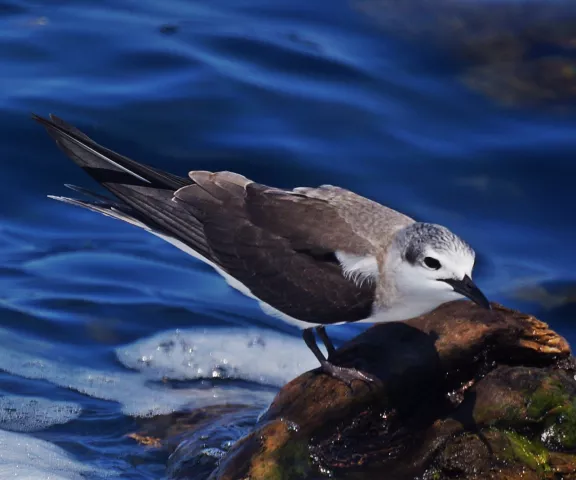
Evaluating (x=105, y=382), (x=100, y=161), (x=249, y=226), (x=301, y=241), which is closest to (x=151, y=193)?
(x=100, y=161)

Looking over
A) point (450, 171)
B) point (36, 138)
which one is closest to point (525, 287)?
point (450, 171)

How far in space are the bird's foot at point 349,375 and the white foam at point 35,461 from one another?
4.89ft

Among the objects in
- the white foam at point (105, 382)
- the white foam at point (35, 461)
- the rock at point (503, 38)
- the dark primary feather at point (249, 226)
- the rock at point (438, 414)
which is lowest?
the white foam at point (35, 461)

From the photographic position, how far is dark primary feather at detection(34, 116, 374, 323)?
236 inches

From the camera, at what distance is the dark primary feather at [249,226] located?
19.6 feet

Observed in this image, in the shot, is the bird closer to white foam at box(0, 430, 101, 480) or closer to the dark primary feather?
the dark primary feather

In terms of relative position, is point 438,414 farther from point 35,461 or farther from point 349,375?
point 35,461

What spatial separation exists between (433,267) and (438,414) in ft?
2.42

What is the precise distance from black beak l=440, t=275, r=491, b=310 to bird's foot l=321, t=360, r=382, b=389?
60 centimetres

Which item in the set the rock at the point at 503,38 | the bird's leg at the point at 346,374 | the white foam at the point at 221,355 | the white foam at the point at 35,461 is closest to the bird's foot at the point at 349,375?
the bird's leg at the point at 346,374

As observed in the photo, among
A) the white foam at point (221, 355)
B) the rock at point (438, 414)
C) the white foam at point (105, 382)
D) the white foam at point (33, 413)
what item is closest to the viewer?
the rock at point (438, 414)

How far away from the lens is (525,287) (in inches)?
340

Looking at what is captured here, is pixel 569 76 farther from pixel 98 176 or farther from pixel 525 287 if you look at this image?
pixel 98 176

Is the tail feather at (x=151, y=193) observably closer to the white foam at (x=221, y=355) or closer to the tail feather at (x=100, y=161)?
the tail feather at (x=100, y=161)
